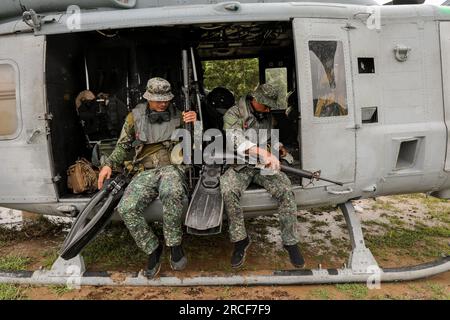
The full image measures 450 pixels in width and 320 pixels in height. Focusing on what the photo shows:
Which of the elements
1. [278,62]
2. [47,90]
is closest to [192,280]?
[47,90]

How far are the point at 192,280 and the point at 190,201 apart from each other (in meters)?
0.70

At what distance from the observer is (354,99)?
12.3ft

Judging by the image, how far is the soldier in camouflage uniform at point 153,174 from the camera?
138 inches

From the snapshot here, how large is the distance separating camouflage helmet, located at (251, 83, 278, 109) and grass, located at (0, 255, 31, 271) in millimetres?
3003

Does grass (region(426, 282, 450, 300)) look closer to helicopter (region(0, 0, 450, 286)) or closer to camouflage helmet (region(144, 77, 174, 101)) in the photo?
helicopter (region(0, 0, 450, 286))

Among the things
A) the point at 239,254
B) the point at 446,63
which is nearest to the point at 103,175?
the point at 239,254

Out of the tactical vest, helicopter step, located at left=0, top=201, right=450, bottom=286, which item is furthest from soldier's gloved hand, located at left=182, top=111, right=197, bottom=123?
helicopter step, located at left=0, top=201, right=450, bottom=286

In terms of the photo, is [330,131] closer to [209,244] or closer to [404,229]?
[209,244]

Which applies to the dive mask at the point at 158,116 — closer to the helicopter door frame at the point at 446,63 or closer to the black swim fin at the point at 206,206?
the black swim fin at the point at 206,206

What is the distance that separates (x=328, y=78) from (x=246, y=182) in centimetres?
123

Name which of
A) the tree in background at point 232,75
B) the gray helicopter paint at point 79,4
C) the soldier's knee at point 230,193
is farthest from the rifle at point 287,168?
the tree in background at point 232,75

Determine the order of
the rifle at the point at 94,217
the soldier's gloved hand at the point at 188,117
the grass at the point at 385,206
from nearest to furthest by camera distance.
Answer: the rifle at the point at 94,217 < the soldier's gloved hand at the point at 188,117 < the grass at the point at 385,206

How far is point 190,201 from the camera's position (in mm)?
3586

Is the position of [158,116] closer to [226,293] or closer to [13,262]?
[226,293]
